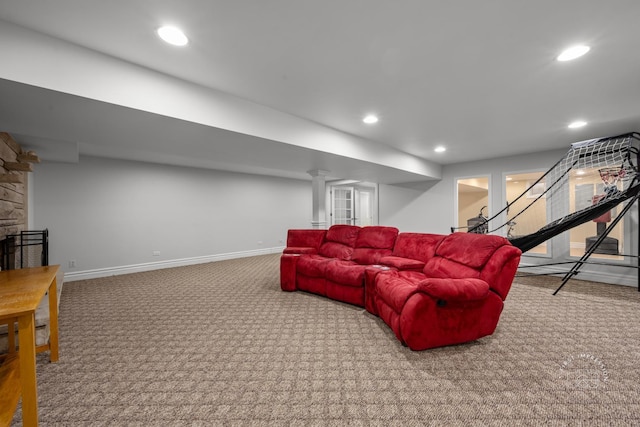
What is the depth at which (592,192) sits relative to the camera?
16.1 ft

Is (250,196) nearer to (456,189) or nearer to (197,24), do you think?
(456,189)

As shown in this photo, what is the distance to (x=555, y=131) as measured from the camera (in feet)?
13.4

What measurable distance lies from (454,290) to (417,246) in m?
1.25

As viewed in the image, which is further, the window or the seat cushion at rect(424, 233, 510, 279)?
the window

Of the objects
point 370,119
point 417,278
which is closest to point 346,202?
point 370,119

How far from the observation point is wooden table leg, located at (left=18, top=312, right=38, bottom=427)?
121 centimetres

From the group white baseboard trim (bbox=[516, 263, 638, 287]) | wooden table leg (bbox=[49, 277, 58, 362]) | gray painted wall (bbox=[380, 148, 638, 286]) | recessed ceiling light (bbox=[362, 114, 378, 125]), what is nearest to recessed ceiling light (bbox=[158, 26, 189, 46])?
wooden table leg (bbox=[49, 277, 58, 362])

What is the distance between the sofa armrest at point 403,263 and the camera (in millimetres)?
3102

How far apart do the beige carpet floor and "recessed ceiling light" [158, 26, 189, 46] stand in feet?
7.85

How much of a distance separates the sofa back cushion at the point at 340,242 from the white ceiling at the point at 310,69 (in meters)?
1.27

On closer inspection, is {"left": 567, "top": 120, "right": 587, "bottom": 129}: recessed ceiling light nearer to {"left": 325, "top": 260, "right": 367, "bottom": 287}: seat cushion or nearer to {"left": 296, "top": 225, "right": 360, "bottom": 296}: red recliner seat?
{"left": 296, "top": 225, "right": 360, "bottom": 296}: red recliner seat

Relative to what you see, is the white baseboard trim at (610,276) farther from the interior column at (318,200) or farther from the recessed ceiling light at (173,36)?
the recessed ceiling light at (173,36)

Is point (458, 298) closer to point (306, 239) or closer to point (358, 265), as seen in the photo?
point (358, 265)

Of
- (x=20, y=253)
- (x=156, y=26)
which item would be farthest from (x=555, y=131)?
(x=20, y=253)
